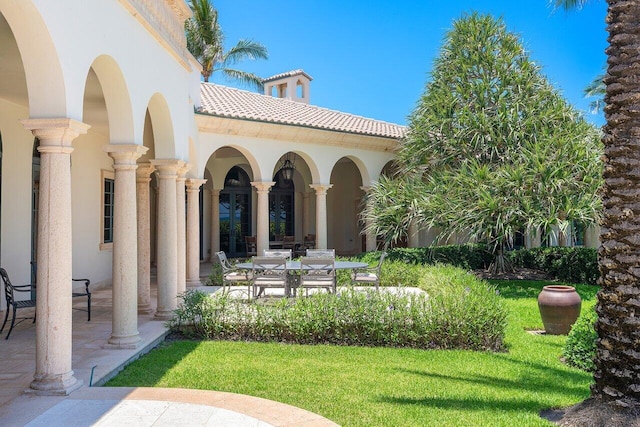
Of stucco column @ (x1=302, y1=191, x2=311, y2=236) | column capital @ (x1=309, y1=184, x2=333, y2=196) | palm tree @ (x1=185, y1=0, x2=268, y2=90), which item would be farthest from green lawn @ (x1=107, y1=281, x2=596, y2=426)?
palm tree @ (x1=185, y1=0, x2=268, y2=90)

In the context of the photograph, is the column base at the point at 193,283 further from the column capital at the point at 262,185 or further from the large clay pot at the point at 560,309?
the large clay pot at the point at 560,309

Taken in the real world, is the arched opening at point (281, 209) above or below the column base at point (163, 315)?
above

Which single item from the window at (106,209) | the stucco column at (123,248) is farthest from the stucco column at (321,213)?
the stucco column at (123,248)

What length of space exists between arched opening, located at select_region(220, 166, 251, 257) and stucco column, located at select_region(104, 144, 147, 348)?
16.0 meters

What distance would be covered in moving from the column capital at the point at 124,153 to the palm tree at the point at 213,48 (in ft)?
82.8

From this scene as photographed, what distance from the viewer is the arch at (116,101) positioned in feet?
22.4

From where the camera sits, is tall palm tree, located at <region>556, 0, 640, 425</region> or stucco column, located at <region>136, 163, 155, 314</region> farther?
stucco column, located at <region>136, 163, 155, 314</region>

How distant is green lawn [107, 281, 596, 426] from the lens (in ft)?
17.0

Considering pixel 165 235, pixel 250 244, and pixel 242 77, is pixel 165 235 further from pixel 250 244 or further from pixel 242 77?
pixel 242 77

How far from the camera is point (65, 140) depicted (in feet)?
17.6

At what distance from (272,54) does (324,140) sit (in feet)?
62.6

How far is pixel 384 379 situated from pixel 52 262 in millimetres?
3902

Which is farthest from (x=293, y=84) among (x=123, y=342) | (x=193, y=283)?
(x=123, y=342)

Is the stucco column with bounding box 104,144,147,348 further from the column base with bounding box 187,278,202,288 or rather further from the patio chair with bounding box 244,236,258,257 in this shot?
the patio chair with bounding box 244,236,258,257
